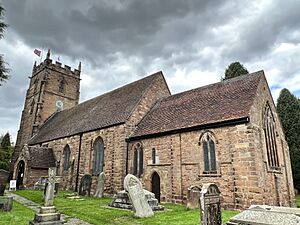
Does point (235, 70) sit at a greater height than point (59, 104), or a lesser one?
greater

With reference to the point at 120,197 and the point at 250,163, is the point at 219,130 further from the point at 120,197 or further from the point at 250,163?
the point at 120,197

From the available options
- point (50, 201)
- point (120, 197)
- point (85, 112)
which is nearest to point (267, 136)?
point (120, 197)

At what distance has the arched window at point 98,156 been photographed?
18594mm

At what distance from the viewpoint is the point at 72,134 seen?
21734 millimetres

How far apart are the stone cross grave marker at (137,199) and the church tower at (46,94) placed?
82.3 feet

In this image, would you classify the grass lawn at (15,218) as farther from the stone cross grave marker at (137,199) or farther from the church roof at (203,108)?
the church roof at (203,108)

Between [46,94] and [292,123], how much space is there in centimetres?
3277

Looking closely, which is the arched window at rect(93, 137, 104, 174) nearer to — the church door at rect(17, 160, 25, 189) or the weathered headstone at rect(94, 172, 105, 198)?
the weathered headstone at rect(94, 172, 105, 198)

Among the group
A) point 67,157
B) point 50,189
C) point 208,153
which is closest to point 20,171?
point 67,157

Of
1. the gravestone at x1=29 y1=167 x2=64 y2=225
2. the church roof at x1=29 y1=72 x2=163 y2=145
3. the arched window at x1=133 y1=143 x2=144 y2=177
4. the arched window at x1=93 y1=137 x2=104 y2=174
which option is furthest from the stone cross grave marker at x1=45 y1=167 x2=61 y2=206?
the arched window at x1=93 y1=137 x2=104 y2=174

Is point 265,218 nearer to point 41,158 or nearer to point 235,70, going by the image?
point 41,158

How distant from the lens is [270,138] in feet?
47.2

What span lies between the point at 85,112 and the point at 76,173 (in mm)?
7517

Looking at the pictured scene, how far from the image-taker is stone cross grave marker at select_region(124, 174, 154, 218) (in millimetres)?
9643
